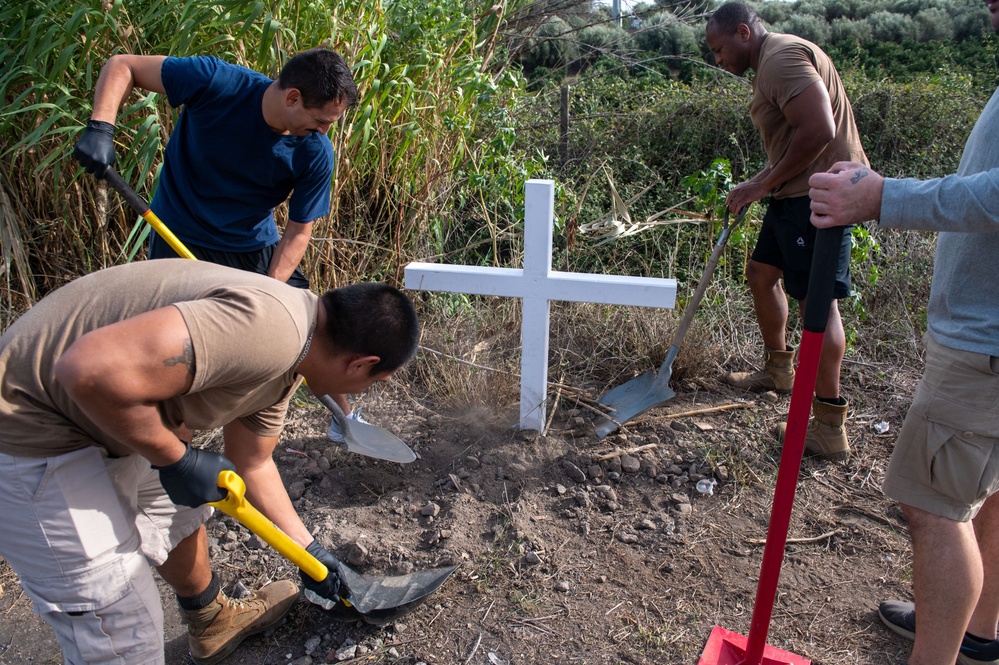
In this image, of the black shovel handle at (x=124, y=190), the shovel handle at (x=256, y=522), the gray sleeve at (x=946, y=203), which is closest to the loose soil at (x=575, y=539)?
the shovel handle at (x=256, y=522)

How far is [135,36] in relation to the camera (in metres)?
3.42

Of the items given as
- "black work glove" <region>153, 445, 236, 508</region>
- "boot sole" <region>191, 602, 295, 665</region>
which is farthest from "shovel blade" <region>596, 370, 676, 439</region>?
"black work glove" <region>153, 445, 236, 508</region>

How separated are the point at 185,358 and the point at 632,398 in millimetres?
2349

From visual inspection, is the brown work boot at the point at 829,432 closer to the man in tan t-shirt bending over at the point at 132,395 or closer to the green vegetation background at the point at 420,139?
the green vegetation background at the point at 420,139

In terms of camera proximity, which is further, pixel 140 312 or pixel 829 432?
pixel 829 432

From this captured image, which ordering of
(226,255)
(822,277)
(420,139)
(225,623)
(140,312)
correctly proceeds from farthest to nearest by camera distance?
1. (420,139)
2. (226,255)
3. (225,623)
4. (822,277)
5. (140,312)

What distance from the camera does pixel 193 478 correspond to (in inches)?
68.0

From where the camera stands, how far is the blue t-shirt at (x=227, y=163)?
278 centimetres

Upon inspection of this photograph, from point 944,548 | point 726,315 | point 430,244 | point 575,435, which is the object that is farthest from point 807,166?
point 430,244

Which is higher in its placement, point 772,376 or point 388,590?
point 772,376

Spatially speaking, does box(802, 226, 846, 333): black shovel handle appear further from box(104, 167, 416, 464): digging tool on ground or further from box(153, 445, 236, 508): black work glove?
box(104, 167, 416, 464): digging tool on ground

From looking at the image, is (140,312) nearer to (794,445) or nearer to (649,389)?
(794,445)

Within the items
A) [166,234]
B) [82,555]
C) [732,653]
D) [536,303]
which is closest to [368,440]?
[536,303]

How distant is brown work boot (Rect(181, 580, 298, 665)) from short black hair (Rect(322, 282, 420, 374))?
1.04 meters
